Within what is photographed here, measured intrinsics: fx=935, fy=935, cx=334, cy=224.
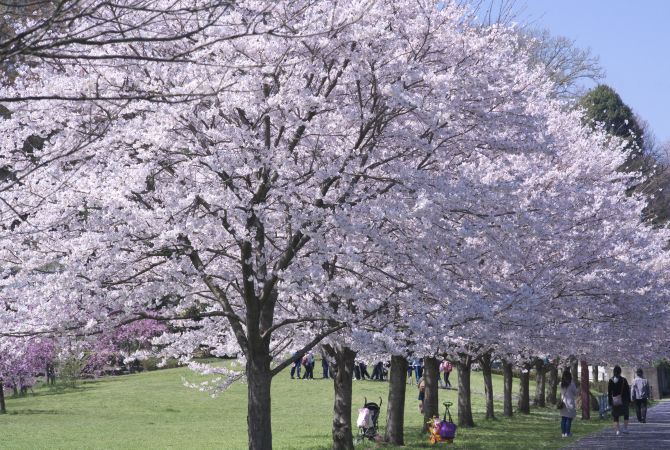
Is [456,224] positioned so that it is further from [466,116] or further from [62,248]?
[62,248]

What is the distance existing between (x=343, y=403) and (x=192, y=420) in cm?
1481

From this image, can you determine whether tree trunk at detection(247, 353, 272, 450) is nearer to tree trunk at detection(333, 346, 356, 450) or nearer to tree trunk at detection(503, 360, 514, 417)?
tree trunk at detection(333, 346, 356, 450)

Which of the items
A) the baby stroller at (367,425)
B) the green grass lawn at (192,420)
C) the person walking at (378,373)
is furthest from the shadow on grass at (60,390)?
the baby stroller at (367,425)

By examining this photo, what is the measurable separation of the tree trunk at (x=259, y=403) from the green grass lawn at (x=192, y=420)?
295 inches

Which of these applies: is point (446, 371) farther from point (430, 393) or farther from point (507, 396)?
point (430, 393)

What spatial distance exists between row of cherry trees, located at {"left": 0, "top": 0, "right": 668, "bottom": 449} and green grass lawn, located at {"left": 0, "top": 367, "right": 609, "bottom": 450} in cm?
811

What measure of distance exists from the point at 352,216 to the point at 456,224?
6.98ft

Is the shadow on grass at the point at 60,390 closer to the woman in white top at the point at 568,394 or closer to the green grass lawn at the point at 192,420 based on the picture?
the green grass lawn at the point at 192,420

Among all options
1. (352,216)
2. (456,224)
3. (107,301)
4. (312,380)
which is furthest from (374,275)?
(312,380)

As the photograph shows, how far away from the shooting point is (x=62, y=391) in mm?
46250

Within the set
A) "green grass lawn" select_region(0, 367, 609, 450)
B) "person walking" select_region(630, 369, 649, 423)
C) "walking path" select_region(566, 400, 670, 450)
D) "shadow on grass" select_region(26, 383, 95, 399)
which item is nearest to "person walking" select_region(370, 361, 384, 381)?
"green grass lawn" select_region(0, 367, 609, 450)

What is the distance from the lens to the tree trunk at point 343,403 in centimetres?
1836

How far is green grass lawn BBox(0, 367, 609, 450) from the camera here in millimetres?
23859

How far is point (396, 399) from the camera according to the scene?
20.6 m
